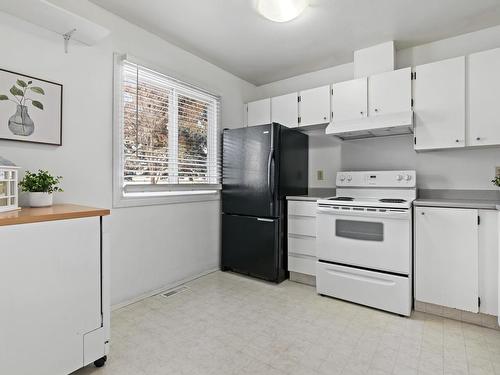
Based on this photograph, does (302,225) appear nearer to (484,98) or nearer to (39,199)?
(484,98)

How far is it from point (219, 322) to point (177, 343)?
0.37 m

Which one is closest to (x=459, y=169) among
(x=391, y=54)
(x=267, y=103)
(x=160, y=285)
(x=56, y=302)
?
(x=391, y=54)

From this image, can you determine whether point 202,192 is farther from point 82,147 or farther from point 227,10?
point 227,10

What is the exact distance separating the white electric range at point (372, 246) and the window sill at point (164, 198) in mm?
1272

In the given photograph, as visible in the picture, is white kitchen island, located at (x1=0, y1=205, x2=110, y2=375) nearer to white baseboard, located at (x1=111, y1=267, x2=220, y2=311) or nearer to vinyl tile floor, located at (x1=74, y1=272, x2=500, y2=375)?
vinyl tile floor, located at (x1=74, y1=272, x2=500, y2=375)

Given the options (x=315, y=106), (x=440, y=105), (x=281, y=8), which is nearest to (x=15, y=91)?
(x=281, y=8)

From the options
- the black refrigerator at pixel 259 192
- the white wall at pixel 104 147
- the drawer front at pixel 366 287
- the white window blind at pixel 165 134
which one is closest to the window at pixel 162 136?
the white window blind at pixel 165 134

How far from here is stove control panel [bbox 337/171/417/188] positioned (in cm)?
270

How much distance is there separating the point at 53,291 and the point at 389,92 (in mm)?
2969

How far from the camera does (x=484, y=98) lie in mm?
2256

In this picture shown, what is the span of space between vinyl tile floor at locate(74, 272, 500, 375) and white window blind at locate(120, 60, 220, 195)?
3.74 feet

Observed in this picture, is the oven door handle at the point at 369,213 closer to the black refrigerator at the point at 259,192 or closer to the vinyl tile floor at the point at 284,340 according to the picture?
the black refrigerator at the point at 259,192

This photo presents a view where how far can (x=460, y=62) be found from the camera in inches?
91.6

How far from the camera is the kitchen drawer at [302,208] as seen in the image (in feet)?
9.38
